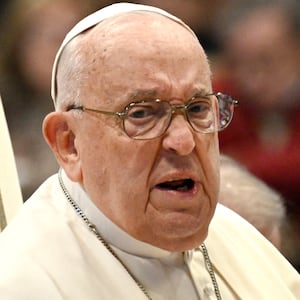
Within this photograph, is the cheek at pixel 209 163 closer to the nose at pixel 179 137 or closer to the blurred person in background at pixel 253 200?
the nose at pixel 179 137

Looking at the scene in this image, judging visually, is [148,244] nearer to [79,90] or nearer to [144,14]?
[79,90]

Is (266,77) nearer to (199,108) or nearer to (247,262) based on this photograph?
(247,262)

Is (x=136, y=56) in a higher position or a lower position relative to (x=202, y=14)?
higher

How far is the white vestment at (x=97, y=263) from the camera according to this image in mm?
1372

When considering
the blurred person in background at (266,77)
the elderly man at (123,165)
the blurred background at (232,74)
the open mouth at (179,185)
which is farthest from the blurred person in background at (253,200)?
the open mouth at (179,185)

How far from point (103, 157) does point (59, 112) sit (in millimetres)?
→ 126

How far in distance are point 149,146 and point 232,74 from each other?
5.04 ft

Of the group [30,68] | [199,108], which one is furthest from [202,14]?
[199,108]

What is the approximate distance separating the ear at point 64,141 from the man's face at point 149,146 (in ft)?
0.12

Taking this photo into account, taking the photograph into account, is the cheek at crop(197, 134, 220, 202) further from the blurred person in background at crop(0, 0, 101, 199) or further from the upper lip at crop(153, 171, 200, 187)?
the blurred person in background at crop(0, 0, 101, 199)

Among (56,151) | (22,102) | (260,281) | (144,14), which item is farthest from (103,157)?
(22,102)

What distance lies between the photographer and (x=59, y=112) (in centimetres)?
143

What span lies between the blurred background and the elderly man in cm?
124

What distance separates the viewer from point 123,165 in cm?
136
